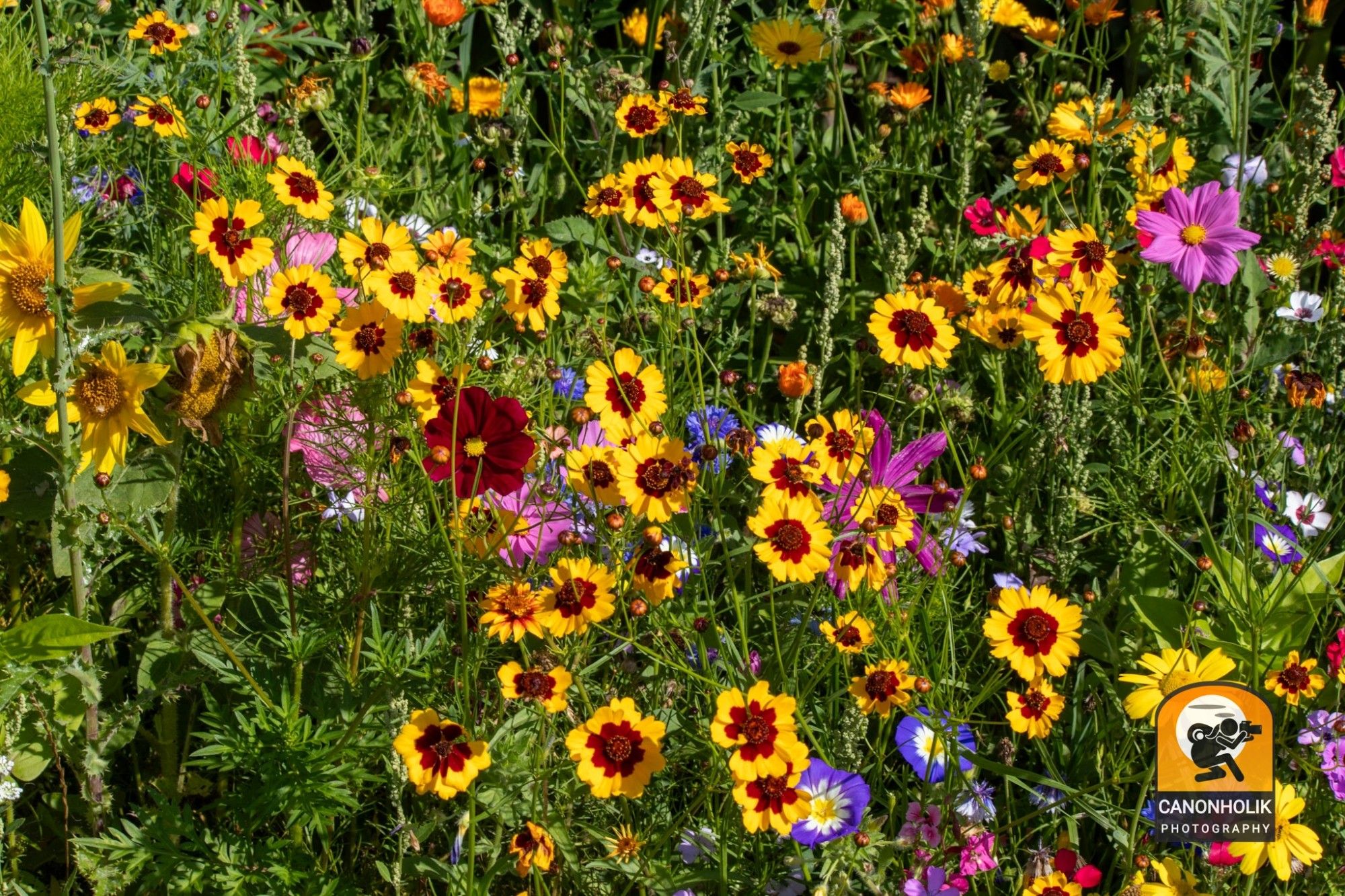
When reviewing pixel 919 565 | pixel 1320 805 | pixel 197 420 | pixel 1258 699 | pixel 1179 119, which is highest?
pixel 1179 119

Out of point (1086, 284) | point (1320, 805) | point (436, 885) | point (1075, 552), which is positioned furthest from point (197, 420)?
point (1320, 805)

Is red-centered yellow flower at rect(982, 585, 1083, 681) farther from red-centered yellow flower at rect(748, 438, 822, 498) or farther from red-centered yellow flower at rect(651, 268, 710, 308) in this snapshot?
red-centered yellow flower at rect(651, 268, 710, 308)

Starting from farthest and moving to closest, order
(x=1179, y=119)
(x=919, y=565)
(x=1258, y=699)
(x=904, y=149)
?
1. (x=904, y=149)
2. (x=1179, y=119)
3. (x=919, y=565)
4. (x=1258, y=699)

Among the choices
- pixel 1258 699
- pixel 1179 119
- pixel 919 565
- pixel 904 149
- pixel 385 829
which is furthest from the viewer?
pixel 904 149

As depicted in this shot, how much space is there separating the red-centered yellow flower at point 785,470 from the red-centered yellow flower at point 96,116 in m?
1.24

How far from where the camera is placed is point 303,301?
57.5 inches

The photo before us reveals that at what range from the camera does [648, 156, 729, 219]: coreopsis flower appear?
1.68 metres

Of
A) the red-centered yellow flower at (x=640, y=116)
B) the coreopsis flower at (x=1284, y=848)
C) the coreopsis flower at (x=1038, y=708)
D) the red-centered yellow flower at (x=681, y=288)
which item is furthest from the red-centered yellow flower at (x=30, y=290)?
the coreopsis flower at (x=1284, y=848)

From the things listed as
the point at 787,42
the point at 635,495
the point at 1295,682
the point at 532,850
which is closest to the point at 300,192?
the point at 635,495

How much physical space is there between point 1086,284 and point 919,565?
0.46 m

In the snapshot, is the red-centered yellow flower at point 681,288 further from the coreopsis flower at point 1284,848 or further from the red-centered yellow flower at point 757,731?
the coreopsis flower at point 1284,848

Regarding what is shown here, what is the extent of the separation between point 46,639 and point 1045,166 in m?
1.66

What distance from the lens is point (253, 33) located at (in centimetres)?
257

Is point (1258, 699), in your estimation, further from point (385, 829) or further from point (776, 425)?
point (385, 829)
